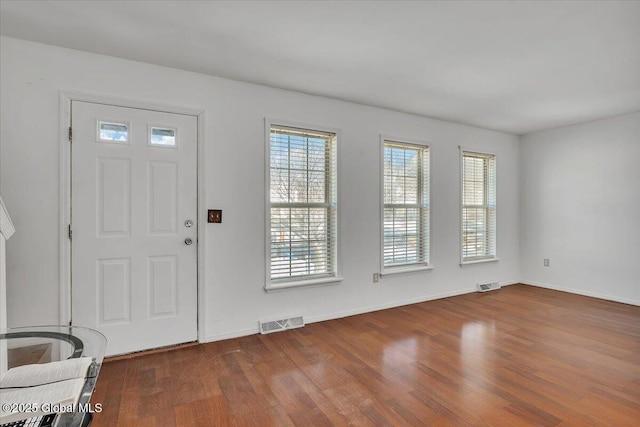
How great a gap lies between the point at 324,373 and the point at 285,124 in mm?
2377

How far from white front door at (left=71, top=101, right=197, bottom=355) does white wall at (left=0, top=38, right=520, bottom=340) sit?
0.14m

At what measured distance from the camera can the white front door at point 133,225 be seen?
257cm

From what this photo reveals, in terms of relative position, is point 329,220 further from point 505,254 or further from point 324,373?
point 505,254

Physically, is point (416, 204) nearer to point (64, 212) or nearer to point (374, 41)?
point (374, 41)

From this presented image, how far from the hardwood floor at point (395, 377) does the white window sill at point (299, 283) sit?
438mm

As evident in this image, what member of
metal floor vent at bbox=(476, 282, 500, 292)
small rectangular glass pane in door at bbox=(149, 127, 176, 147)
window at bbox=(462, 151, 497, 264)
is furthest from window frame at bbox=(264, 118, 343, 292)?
metal floor vent at bbox=(476, 282, 500, 292)

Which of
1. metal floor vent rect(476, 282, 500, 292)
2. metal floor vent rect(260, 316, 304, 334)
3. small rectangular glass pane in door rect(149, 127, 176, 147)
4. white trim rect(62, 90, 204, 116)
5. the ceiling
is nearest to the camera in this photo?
the ceiling

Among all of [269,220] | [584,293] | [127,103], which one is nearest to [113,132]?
[127,103]

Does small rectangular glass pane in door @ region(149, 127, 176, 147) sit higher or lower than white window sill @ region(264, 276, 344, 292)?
higher

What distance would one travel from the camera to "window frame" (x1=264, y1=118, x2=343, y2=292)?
129 inches

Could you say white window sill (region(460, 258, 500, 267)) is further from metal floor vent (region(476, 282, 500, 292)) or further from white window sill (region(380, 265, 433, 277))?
white window sill (region(380, 265, 433, 277))

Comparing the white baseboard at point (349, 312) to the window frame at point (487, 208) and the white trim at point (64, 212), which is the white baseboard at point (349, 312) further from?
the white trim at point (64, 212)

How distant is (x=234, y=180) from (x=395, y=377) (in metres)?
2.20

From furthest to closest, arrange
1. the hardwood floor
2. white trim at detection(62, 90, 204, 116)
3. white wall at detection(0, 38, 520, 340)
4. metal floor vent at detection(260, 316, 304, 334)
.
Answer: metal floor vent at detection(260, 316, 304, 334), white trim at detection(62, 90, 204, 116), white wall at detection(0, 38, 520, 340), the hardwood floor
